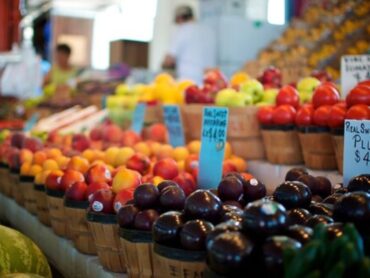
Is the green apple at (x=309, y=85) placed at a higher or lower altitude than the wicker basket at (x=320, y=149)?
higher

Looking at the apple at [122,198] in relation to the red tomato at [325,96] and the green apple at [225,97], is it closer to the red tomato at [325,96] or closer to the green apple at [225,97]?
the red tomato at [325,96]

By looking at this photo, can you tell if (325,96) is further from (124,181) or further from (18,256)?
(18,256)

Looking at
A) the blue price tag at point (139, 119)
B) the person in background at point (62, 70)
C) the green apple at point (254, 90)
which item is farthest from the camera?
the person in background at point (62, 70)

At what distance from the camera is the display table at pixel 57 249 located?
6.37 feet

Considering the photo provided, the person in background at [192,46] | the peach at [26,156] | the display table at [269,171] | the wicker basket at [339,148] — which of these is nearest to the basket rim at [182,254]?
the wicker basket at [339,148]

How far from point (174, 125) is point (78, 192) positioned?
108cm

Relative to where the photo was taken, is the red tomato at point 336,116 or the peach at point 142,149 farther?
the peach at point 142,149

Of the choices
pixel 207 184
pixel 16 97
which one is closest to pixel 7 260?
pixel 207 184

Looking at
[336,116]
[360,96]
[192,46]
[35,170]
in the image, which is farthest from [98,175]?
[192,46]

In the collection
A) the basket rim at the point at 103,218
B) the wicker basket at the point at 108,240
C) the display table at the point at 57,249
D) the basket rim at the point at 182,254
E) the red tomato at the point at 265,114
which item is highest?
the red tomato at the point at 265,114

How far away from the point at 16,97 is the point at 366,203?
26.2ft

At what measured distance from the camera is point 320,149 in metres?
2.25

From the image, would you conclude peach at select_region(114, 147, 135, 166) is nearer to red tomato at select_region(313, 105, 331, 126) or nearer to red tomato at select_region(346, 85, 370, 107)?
red tomato at select_region(313, 105, 331, 126)

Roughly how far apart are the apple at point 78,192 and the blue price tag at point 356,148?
→ 0.99 m
